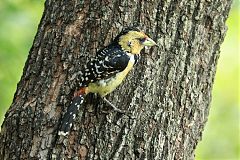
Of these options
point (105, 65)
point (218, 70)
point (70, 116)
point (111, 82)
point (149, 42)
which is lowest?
point (70, 116)

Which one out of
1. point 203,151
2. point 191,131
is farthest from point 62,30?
point 203,151

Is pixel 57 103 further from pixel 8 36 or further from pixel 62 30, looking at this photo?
pixel 8 36

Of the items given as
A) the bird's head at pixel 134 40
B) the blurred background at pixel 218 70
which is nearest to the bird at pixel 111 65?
the bird's head at pixel 134 40

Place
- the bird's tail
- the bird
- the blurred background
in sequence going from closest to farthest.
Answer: the bird's tail → the bird → the blurred background

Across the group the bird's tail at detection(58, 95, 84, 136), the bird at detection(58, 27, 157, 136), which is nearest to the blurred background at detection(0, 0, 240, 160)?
the bird at detection(58, 27, 157, 136)

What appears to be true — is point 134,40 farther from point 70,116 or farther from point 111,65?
point 70,116

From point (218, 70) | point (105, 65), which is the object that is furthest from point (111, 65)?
point (218, 70)

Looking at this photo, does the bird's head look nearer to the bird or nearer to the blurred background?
the bird
